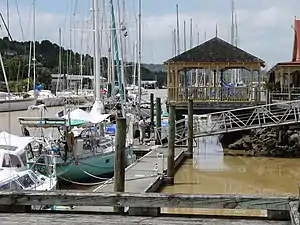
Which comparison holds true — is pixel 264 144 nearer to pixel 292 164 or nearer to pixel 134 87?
pixel 292 164

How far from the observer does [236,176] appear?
25156 millimetres

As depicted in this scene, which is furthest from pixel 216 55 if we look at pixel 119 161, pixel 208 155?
pixel 119 161

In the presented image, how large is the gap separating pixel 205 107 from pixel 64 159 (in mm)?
13293

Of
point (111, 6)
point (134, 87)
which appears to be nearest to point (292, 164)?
point (111, 6)

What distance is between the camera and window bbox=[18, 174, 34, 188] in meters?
15.8

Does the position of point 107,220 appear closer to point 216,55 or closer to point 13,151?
point 13,151

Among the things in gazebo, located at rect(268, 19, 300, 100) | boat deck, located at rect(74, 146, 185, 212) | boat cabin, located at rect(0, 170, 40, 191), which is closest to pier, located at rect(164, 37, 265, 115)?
gazebo, located at rect(268, 19, 300, 100)

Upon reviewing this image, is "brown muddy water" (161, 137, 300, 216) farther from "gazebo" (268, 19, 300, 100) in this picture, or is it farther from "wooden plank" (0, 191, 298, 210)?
"wooden plank" (0, 191, 298, 210)

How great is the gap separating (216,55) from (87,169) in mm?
15179

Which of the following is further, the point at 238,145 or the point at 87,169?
the point at 238,145

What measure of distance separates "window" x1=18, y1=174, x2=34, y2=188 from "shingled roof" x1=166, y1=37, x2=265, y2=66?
64.8 ft

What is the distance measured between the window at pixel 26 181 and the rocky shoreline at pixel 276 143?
56.0 ft

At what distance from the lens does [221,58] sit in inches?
1346

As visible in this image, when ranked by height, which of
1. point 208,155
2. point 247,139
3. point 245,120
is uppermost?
point 245,120
